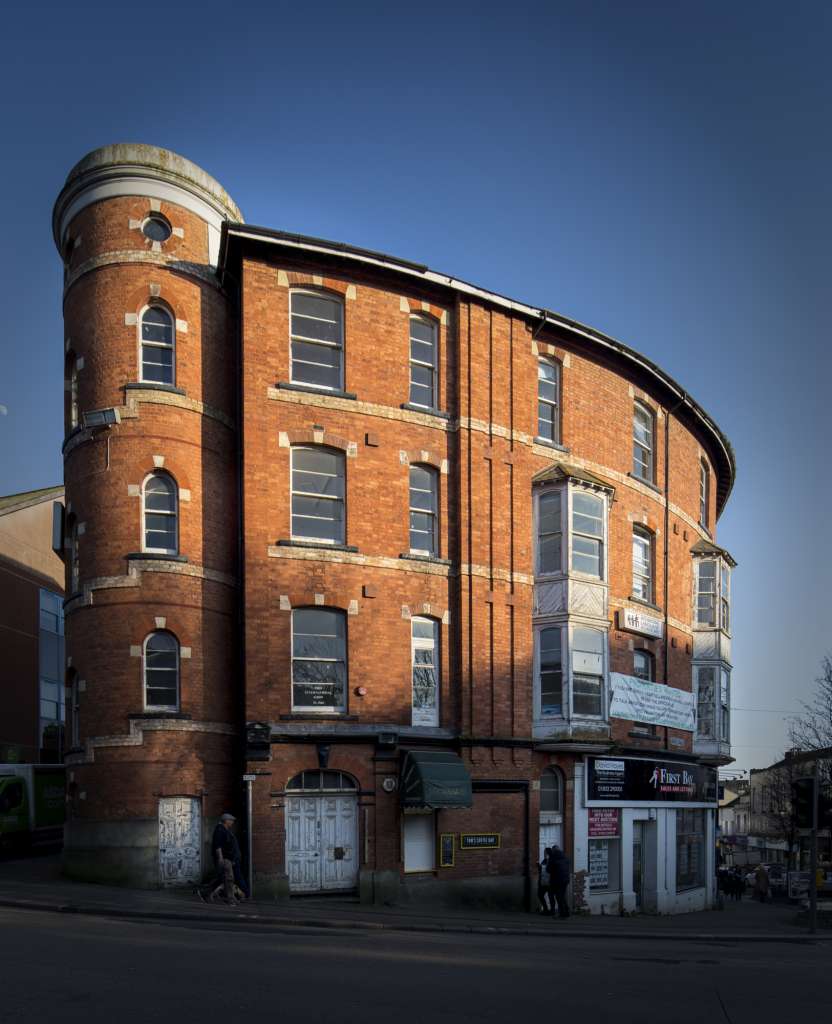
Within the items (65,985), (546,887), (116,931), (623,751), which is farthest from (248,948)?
(623,751)

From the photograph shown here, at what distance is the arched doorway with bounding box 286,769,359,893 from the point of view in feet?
71.4

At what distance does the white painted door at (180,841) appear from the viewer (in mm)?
21188

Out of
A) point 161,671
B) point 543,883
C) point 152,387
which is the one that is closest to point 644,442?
point 543,883

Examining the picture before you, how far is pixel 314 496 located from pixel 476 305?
6.28 m

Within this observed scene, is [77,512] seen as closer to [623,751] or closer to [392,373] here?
[392,373]

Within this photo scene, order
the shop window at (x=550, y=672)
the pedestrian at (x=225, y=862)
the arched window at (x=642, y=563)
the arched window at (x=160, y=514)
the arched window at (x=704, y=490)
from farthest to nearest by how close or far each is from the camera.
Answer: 1. the arched window at (x=704, y=490)
2. the arched window at (x=642, y=563)
3. the shop window at (x=550, y=672)
4. the arched window at (x=160, y=514)
5. the pedestrian at (x=225, y=862)

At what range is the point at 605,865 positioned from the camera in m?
27.0

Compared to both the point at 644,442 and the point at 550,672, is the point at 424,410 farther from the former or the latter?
the point at 644,442

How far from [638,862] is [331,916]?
12.5 metres

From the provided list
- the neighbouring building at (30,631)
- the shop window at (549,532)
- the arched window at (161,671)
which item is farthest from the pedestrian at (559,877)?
the neighbouring building at (30,631)

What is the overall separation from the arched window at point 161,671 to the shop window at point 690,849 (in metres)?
16.2

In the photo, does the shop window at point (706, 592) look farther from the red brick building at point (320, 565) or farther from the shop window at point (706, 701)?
the red brick building at point (320, 565)

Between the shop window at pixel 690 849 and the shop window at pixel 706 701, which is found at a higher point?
the shop window at pixel 706 701

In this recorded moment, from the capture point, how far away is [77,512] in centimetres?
2297
